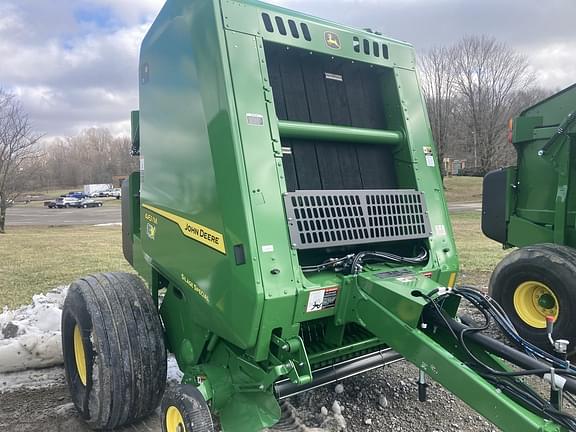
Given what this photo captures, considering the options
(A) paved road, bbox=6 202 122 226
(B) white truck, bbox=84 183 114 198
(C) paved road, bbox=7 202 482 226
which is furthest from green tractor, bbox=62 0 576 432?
(B) white truck, bbox=84 183 114 198

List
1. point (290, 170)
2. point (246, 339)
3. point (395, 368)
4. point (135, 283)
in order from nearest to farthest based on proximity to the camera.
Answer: point (246, 339), point (290, 170), point (135, 283), point (395, 368)

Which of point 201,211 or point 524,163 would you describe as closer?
point 201,211

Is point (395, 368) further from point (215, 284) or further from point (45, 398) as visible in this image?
point (45, 398)

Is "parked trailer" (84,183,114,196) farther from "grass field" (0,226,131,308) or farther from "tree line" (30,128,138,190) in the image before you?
"grass field" (0,226,131,308)

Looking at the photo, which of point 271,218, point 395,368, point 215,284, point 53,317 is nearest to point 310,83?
point 271,218

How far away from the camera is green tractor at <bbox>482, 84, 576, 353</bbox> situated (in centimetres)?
431

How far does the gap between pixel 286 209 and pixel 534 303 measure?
323cm

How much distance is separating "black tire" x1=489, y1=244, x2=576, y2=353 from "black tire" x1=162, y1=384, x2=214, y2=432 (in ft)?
10.2

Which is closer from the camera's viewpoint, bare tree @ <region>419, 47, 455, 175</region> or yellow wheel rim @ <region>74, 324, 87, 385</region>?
yellow wheel rim @ <region>74, 324, 87, 385</region>

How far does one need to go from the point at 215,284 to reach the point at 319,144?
1.11 meters

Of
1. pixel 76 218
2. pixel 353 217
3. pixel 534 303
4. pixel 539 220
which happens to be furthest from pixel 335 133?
pixel 76 218

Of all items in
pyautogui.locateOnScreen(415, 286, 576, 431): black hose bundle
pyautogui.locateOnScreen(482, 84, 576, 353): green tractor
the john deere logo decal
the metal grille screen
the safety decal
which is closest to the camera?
pyautogui.locateOnScreen(415, 286, 576, 431): black hose bundle

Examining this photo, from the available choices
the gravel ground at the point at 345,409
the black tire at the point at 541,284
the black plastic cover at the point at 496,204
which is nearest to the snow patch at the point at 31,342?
the gravel ground at the point at 345,409

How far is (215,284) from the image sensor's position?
2510mm
